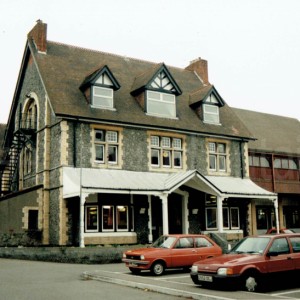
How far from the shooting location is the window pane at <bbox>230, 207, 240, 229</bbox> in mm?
29594

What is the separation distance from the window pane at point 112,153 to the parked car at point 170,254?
32.0 feet

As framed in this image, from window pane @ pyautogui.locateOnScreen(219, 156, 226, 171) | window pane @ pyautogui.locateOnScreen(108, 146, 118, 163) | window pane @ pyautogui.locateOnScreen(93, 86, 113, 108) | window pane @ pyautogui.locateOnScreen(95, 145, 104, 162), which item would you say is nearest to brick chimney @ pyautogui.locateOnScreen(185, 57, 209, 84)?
window pane @ pyautogui.locateOnScreen(219, 156, 226, 171)

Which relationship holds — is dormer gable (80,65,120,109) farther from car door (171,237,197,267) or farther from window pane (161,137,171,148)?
car door (171,237,197,267)

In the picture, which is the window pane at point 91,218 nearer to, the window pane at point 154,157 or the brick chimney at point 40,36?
the window pane at point 154,157

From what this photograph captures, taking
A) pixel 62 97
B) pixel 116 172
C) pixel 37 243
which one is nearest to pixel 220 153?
pixel 116 172

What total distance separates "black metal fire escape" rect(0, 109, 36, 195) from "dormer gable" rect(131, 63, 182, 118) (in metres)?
6.70

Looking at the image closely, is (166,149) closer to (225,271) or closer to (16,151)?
(16,151)

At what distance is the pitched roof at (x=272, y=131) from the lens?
114 ft

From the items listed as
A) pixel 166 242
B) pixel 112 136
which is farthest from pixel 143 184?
pixel 166 242

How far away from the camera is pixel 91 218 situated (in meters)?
24.2

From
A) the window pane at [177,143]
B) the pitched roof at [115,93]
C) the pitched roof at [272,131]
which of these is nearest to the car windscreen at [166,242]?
the pitched roof at [115,93]

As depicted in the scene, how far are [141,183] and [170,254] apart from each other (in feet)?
29.9

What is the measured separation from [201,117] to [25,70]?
39.2 feet

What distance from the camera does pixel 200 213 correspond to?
28.5 meters
